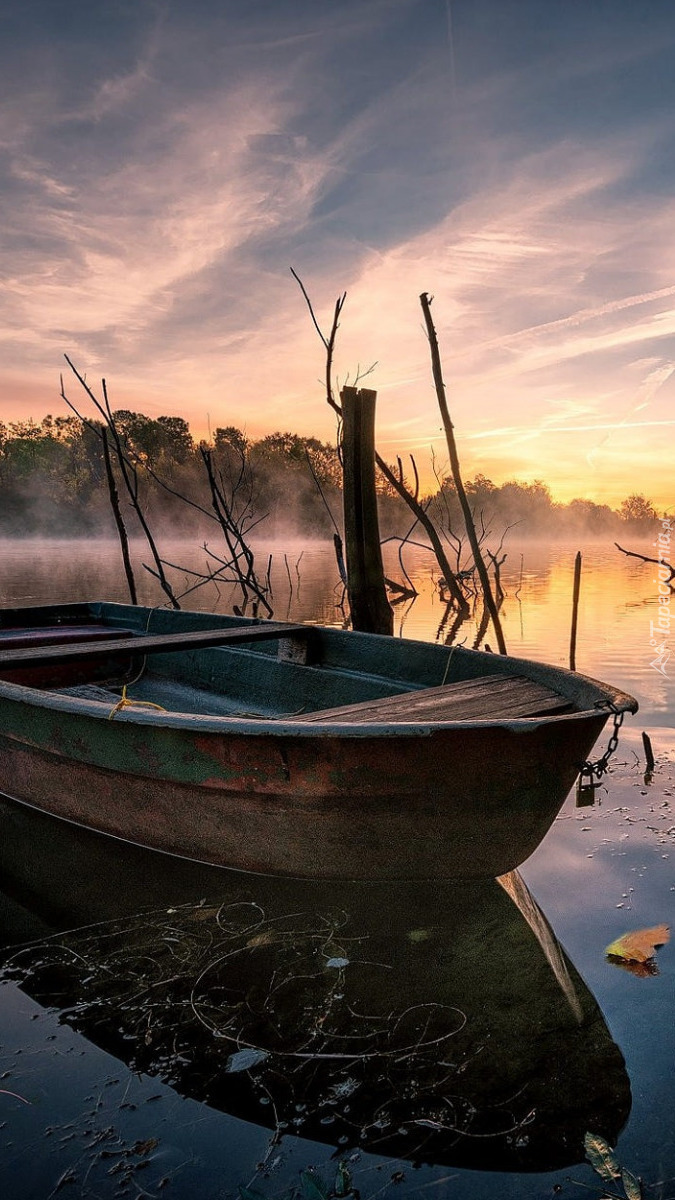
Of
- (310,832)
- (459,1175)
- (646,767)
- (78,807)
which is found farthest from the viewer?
(646,767)

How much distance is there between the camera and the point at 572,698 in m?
3.94

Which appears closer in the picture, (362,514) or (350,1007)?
(350,1007)

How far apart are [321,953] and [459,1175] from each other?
4.20 ft

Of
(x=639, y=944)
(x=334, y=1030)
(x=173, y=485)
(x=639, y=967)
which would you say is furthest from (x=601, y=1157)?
(x=173, y=485)

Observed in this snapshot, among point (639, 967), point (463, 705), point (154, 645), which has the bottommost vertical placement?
point (639, 967)

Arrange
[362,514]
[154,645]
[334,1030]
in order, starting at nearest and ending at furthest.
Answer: [334,1030], [154,645], [362,514]

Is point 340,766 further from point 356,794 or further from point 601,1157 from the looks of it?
point 601,1157

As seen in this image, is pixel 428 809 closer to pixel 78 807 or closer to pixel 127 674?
pixel 78 807

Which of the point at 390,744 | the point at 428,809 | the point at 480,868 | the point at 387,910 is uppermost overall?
the point at 390,744

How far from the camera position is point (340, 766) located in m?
3.31

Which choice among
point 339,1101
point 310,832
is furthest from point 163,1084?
point 310,832

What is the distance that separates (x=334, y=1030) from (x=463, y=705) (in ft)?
5.45

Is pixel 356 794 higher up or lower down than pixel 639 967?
higher up

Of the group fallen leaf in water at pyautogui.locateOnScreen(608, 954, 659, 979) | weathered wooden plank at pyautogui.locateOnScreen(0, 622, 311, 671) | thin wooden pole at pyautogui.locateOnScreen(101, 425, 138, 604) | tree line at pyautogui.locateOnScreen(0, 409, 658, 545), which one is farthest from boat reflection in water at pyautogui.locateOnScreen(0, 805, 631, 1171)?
tree line at pyautogui.locateOnScreen(0, 409, 658, 545)
